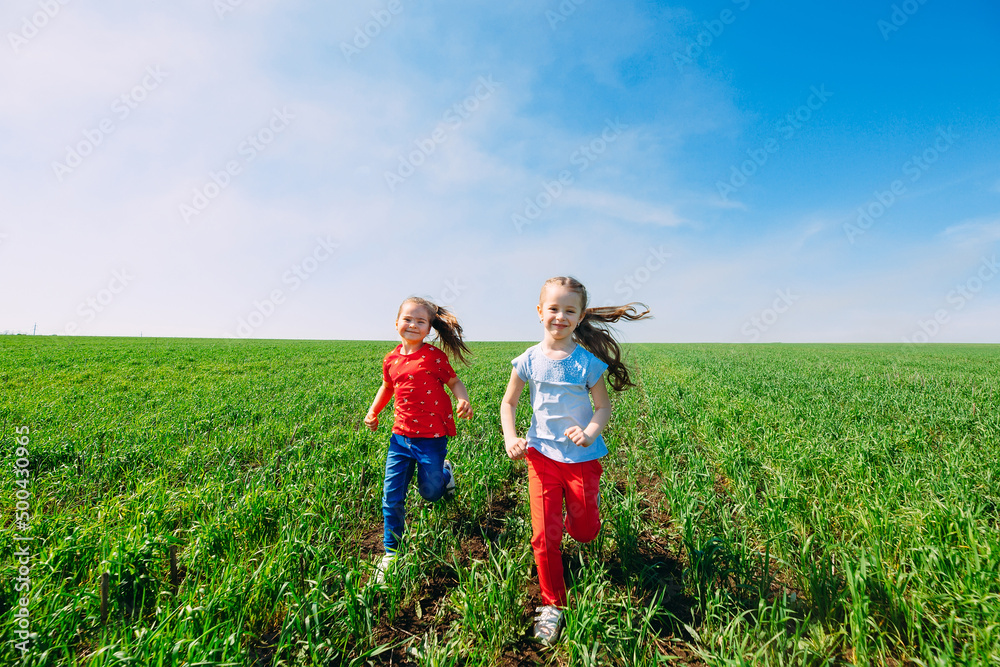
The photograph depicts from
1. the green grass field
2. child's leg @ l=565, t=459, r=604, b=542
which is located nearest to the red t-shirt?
the green grass field

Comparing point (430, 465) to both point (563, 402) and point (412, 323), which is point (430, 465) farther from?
point (563, 402)

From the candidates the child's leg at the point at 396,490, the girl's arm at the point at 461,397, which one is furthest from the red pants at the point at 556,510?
the child's leg at the point at 396,490

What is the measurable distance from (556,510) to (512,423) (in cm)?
59

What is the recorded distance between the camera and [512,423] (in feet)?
8.98

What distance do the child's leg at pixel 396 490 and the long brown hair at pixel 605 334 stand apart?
1.61m

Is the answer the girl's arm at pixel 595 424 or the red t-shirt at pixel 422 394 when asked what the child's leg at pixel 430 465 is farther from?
the girl's arm at pixel 595 424

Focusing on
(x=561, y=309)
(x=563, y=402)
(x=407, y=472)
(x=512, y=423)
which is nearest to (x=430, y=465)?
(x=407, y=472)

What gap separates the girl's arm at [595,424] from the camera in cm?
247

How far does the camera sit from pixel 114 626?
226 centimetres

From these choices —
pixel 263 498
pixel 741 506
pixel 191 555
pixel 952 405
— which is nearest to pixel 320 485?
pixel 263 498

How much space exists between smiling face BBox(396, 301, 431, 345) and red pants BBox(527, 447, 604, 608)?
140 centimetres

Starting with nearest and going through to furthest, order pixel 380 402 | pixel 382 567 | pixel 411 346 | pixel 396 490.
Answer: pixel 382 567 < pixel 396 490 < pixel 411 346 < pixel 380 402

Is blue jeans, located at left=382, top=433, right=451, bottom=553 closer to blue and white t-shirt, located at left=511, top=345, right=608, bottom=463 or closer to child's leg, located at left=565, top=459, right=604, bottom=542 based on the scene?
blue and white t-shirt, located at left=511, top=345, right=608, bottom=463

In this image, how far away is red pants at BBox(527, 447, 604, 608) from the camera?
8.25 ft
